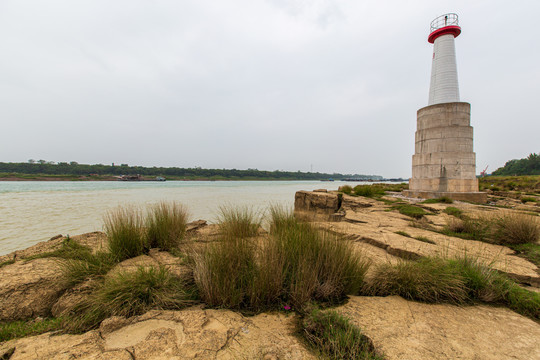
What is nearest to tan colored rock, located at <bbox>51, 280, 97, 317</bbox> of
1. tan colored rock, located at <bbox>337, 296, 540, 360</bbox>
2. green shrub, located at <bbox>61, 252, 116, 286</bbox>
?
green shrub, located at <bbox>61, 252, 116, 286</bbox>

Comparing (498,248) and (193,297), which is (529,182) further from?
(193,297)

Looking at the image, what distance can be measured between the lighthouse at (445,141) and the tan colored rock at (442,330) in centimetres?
968

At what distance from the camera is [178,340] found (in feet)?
5.11

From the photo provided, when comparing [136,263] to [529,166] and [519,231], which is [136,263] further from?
[529,166]

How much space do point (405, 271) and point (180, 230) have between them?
3618 mm

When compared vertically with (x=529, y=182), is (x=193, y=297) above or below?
below

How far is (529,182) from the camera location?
568 inches

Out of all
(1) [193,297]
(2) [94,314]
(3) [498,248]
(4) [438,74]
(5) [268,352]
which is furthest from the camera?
(4) [438,74]

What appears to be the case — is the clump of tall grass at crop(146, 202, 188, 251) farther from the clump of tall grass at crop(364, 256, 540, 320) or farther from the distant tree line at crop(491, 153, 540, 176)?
the distant tree line at crop(491, 153, 540, 176)

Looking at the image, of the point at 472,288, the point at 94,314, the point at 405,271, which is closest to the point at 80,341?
the point at 94,314

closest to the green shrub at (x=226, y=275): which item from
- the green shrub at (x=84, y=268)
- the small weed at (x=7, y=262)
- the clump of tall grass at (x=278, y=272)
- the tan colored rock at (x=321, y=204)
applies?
the clump of tall grass at (x=278, y=272)

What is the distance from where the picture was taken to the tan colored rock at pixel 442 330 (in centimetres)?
144

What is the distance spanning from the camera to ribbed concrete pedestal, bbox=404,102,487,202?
952cm

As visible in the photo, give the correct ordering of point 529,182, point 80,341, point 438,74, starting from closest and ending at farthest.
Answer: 1. point 80,341
2. point 438,74
3. point 529,182
